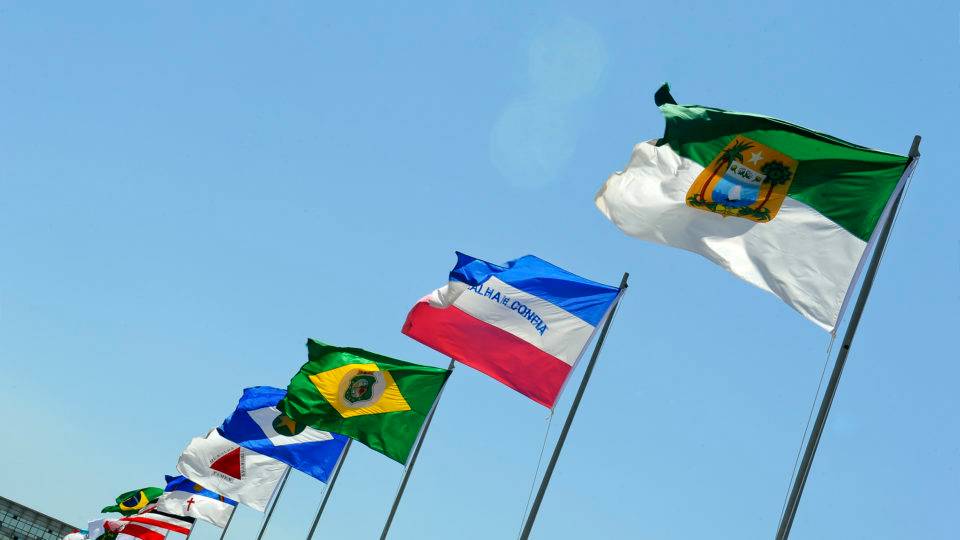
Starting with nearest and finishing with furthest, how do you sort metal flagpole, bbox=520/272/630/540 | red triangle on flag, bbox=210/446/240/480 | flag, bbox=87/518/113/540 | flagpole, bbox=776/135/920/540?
flagpole, bbox=776/135/920/540
metal flagpole, bbox=520/272/630/540
red triangle on flag, bbox=210/446/240/480
flag, bbox=87/518/113/540

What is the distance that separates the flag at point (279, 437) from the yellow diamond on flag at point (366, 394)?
496 cm

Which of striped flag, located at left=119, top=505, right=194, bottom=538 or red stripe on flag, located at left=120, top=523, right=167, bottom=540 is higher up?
striped flag, located at left=119, top=505, right=194, bottom=538

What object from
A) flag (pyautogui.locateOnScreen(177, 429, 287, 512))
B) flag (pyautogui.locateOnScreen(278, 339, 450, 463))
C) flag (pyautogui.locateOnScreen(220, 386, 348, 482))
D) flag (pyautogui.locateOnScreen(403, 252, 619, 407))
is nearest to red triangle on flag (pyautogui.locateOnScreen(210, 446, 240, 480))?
flag (pyautogui.locateOnScreen(177, 429, 287, 512))

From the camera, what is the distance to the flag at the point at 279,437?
2758 cm

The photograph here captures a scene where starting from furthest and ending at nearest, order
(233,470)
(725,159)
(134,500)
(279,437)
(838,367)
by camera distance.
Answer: (134,500) → (233,470) → (279,437) → (725,159) → (838,367)

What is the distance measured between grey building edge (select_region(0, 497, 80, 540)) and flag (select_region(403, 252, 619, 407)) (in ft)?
341

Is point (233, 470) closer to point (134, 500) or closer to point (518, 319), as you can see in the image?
point (518, 319)

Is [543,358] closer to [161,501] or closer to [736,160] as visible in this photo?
[736,160]

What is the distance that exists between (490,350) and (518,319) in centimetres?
75

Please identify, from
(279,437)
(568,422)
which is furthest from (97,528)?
(568,422)

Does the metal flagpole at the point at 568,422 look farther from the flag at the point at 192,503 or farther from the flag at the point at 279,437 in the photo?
the flag at the point at 192,503

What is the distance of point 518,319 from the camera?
60.5 ft

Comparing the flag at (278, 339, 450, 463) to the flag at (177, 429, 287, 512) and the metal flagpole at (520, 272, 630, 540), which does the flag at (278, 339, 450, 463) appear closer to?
the metal flagpole at (520, 272, 630, 540)

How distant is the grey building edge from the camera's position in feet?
359
